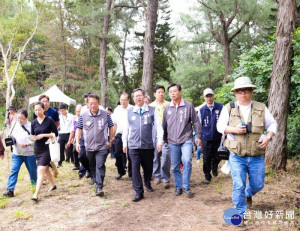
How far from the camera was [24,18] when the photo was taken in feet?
67.9

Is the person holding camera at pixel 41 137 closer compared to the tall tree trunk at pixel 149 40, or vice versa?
the person holding camera at pixel 41 137

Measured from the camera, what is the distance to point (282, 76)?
18.8 feet

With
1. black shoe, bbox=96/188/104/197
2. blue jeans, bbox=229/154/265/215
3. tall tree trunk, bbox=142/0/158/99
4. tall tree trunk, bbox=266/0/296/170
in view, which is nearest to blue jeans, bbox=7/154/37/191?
black shoe, bbox=96/188/104/197

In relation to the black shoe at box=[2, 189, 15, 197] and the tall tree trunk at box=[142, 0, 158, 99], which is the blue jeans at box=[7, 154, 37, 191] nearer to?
the black shoe at box=[2, 189, 15, 197]

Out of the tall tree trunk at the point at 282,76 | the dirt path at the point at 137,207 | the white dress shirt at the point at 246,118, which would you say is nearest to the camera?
the white dress shirt at the point at 246,118

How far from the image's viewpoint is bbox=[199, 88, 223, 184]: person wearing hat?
5.97 metres

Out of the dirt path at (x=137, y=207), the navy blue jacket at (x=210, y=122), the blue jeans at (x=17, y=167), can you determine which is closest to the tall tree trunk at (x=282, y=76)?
the dirt path at (x=137, y=207)

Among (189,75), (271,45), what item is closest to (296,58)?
(271,45)

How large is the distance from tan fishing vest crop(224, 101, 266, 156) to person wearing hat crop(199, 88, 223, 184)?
2312 millimetres

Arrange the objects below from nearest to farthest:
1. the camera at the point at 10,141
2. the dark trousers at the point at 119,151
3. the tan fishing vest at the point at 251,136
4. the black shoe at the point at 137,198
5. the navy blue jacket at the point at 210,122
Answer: the tan fishing vest at the point at 251,136, the black shoe at the point at 137,198, the camera at the point at 10,141, the navy blue jacket at the point at 210,122, the dark trousers at the point at 119,151

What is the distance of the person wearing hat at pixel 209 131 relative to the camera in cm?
597

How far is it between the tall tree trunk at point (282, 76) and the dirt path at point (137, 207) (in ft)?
1.76

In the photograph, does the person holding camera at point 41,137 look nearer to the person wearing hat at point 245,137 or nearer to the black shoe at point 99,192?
the black shoe at point 99,192

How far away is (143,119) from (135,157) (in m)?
0.74
